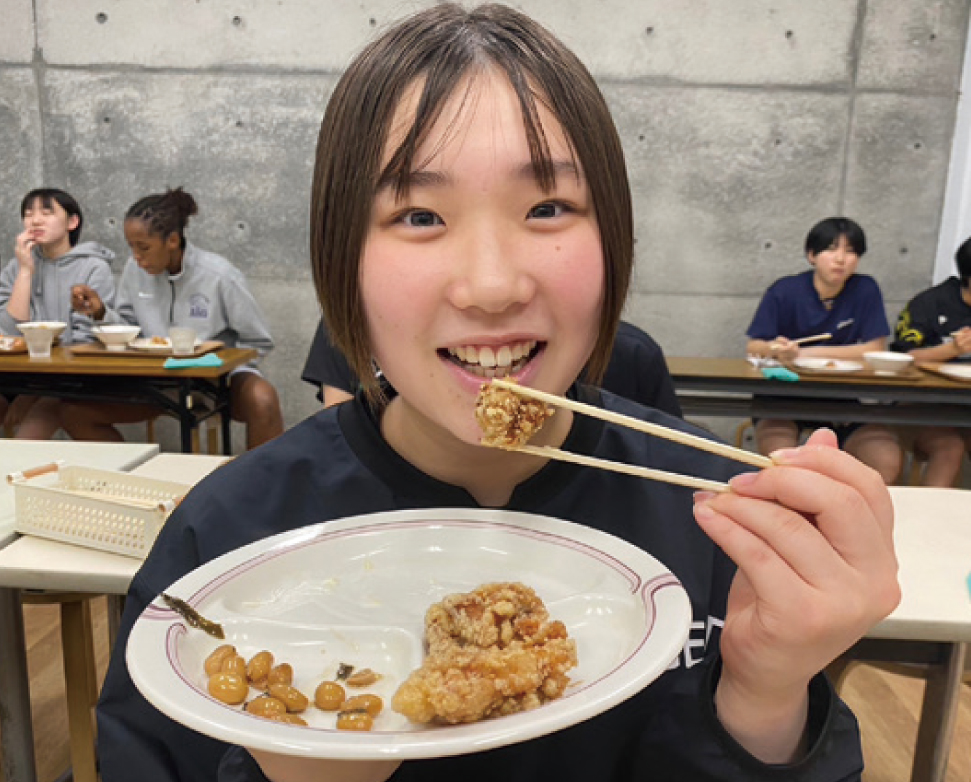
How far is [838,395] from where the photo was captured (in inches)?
185

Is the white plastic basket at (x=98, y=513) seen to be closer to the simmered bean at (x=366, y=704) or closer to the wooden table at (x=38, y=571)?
the wooden table at (x=38, y=571)

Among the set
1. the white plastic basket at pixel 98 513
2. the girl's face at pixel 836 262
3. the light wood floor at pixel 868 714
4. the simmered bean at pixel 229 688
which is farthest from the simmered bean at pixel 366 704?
the girl's face at pixel 836 262

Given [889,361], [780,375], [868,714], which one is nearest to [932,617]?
[868,714]

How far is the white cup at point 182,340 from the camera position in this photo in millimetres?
4715

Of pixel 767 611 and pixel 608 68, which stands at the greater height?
pixel 608 68

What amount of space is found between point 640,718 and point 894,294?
20.4ft

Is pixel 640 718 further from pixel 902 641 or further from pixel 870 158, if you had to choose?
pixel 870 158

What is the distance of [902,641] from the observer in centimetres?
187

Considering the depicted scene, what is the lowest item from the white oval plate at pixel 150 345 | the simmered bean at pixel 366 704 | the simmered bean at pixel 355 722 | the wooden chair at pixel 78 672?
the wooden chair at pixel 78 672

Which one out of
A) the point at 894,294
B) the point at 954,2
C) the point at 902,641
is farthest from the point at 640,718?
the point at 954,2

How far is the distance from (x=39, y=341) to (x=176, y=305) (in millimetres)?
1009

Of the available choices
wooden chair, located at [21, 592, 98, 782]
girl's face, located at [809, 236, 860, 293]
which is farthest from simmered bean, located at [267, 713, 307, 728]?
girl's face, located at [809, 236, 860, 293]

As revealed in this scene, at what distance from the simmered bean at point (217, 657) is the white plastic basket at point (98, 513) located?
1.04 meters

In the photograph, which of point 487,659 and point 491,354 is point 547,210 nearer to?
point 491,354
